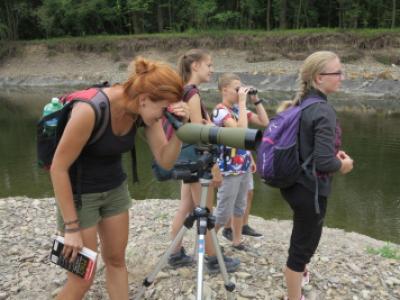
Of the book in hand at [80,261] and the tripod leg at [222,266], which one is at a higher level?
the book in hand at [80,261]

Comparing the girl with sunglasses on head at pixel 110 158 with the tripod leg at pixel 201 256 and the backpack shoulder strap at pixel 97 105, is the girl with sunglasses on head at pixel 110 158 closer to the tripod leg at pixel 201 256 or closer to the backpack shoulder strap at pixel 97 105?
the backpack shoulder strap at pixel 97 105

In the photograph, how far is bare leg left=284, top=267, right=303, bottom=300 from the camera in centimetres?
318

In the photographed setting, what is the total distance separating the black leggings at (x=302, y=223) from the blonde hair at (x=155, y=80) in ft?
3.63

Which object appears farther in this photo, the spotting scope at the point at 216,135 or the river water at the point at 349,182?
the river water at the point at 349,182

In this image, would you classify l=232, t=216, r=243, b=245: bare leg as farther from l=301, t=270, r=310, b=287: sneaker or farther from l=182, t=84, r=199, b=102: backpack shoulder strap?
l=182, t=84, r=199, b=102: backpack shoulder strap

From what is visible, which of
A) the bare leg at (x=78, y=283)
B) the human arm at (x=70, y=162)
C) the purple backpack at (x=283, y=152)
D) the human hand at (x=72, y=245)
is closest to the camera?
the human arm at (x=70, y=162)

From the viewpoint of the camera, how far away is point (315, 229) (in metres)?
Result: 3.04

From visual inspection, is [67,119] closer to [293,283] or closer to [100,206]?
[100,206]

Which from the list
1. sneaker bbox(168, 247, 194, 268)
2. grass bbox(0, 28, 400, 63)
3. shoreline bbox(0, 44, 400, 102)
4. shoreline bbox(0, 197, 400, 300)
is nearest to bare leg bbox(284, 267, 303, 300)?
shoreline bbox(0, 197, 400, 300)

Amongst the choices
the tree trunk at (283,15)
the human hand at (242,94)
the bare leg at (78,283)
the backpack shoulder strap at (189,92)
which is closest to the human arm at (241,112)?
the human hand at (242,94)

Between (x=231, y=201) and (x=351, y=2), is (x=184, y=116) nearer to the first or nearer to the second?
(x=231, y=201)

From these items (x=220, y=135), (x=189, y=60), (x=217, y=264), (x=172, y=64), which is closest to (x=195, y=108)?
(x=189, y=60)

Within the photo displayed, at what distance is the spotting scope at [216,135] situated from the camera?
2361 mm

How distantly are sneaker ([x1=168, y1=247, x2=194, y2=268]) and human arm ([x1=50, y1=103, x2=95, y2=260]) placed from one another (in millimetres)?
1403
